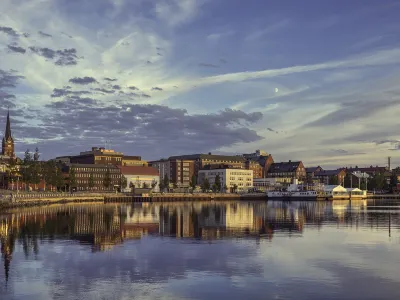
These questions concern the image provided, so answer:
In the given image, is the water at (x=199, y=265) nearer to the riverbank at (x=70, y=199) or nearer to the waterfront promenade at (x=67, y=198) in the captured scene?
the riverbank at (x=70, y=199)

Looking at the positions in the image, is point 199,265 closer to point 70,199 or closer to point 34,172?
point 34,172

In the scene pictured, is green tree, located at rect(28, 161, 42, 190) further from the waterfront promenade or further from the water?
the water

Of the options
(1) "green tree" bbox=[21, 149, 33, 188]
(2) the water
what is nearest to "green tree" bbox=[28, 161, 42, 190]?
(1) "green tree" bbox=[21, 149, 33, 188]

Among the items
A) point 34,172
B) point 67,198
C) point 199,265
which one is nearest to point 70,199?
point 67,198

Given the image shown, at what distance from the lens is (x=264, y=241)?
4588cm

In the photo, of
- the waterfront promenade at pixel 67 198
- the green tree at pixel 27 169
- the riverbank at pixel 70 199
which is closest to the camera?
the riverbank at pixel 70 199

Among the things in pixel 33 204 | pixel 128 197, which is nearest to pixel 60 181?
pixel 128 197

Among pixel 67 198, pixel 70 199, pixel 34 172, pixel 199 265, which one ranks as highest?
pixel 34 172

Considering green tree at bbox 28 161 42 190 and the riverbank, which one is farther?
green tree at bbox 28 161 42 190

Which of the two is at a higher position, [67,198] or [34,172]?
[34,172]

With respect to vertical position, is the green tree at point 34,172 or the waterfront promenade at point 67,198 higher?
the green tree at point 34,172

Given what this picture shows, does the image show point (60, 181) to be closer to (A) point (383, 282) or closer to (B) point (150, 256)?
(B) point (150, 256)

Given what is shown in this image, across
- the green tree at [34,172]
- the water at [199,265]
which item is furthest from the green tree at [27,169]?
the water at [199,265]

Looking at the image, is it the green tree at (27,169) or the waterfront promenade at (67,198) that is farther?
the green tree at (27,169)
